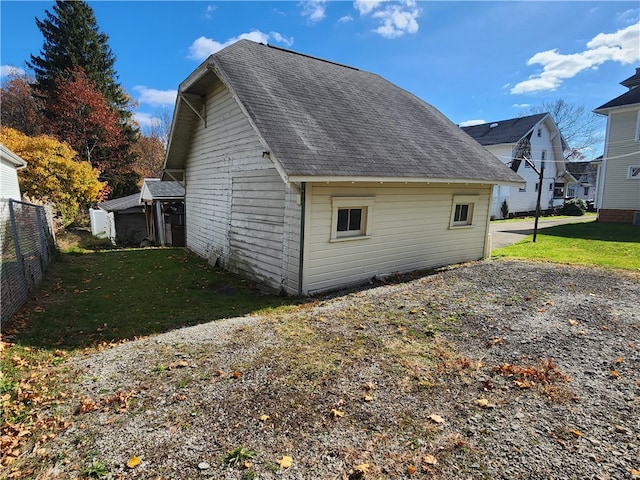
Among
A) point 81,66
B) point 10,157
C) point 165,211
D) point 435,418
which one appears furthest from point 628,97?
point 81,66

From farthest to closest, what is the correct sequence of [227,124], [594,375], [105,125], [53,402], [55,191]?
1. [105,125]
2. [55,191]
3. [227,124]
4. [594,375]
5. [53,402]

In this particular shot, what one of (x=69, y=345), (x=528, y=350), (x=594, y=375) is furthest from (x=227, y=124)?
(x=594, y=375)

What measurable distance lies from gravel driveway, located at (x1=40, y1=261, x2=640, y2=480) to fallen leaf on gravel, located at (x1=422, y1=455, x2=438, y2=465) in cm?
2

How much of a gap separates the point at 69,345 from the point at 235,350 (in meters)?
2.52

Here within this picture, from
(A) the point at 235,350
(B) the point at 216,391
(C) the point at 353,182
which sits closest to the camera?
(B) the point at 216,391

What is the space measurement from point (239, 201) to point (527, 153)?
95.6ft

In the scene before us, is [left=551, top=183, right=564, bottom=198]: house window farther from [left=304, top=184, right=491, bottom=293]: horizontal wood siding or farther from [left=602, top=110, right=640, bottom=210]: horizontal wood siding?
[left=304, top=184, right=491, bottom=293]: horizontal wood siding

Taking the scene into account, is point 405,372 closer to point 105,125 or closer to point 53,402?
point 53,402

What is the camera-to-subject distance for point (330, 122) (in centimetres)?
856

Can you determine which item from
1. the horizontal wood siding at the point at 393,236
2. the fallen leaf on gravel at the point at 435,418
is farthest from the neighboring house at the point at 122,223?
the fallen leaf on gravel at the point at 435,418

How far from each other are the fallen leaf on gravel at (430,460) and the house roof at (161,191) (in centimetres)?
1676

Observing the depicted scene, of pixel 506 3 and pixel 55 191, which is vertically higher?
pixel 506 3

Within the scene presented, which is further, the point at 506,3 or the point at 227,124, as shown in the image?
the point at 506,3

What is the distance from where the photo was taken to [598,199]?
71.9 ft
